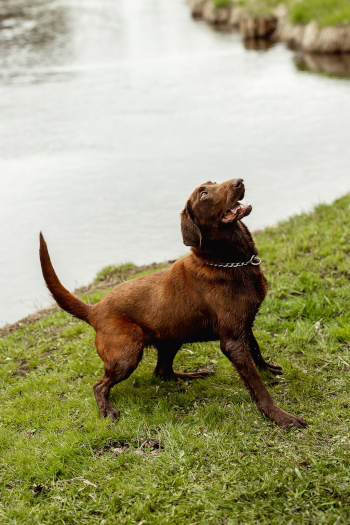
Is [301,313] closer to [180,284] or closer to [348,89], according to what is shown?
[180,284]

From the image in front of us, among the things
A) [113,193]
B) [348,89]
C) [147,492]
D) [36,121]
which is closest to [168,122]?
[36,121]

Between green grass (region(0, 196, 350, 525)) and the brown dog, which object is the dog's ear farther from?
green grass (region(0, 196, 350, 525))

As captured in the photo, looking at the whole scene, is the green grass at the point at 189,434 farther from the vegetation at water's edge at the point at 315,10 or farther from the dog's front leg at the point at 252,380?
the vegetation at water's edge at the point at 315,10

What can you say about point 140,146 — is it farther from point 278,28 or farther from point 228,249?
point 278,28

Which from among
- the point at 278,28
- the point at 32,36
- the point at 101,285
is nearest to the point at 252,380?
the point at 101,285

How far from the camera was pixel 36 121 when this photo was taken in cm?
→ 1331

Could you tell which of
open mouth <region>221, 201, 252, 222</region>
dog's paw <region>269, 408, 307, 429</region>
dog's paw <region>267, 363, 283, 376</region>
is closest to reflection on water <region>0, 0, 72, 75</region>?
open mouth <region>221, 201, 252, 222</region>

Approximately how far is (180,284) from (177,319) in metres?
0.26

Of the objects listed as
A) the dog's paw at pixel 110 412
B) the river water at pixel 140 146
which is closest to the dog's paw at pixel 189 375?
the dog's paw at pixel 110 412

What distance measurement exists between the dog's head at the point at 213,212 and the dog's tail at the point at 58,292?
3.50 feet

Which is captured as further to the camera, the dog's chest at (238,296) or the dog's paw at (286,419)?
the dog's chest at (238,296)

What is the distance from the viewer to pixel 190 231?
3.57 meters

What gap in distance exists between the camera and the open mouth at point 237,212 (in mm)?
3431

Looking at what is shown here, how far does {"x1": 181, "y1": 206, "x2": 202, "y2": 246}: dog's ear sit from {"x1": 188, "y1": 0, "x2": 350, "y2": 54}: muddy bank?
56.0 feet
